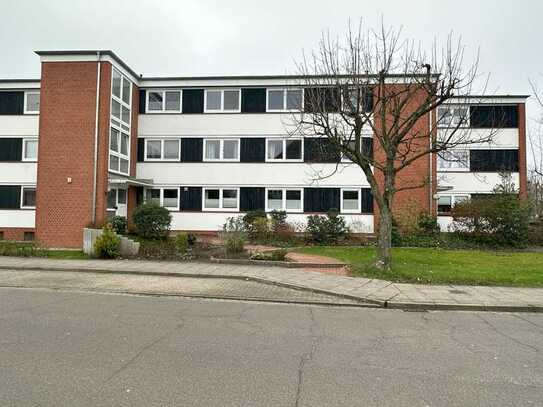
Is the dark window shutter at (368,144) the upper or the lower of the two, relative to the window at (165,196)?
upper

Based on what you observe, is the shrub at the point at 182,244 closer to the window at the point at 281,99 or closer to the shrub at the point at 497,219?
the window at the point at 281,99

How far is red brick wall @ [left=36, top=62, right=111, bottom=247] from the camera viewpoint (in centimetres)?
1894

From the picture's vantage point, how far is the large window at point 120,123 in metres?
20.4

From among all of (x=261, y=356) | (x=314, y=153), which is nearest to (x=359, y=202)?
(x=314, y=153)

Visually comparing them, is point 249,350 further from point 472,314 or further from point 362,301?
point 472,314

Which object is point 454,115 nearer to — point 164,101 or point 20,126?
point 164,101

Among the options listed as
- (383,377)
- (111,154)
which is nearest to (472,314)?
(383,377)

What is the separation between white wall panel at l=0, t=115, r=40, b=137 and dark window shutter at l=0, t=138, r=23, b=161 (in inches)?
13.4

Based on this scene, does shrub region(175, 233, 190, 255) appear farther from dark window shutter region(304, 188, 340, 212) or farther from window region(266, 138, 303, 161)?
window region(266, 138, 303, 161)

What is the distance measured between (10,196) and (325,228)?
692 inches

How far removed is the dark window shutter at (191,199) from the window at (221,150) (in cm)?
194

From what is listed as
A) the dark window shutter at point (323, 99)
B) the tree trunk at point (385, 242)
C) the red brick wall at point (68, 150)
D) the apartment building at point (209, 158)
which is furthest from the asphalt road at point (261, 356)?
the apartment building at point (209, 158)

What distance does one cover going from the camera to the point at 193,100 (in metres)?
23.6

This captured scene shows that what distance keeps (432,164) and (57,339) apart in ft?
68.5
